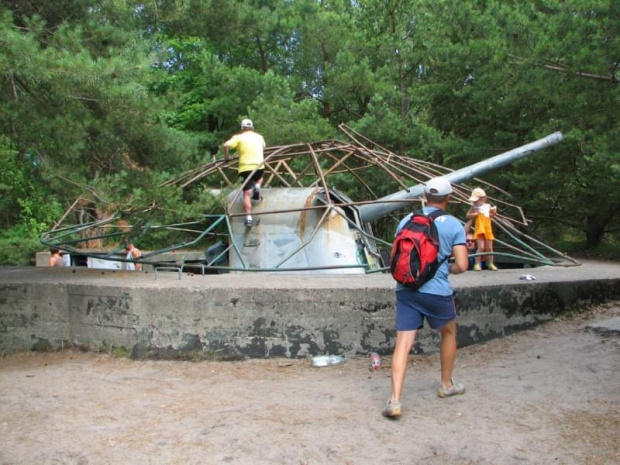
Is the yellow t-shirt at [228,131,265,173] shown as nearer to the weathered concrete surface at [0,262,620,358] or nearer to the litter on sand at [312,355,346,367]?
the weathered concrete surface at [0,262,620,358]

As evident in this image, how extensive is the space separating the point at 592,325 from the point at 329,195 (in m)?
3.59

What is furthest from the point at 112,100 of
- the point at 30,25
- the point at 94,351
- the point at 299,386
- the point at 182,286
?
the point at 299,386

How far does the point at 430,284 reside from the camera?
Result: 3.89 m

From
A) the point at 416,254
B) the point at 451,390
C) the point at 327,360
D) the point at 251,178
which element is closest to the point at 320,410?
the point at 451,390

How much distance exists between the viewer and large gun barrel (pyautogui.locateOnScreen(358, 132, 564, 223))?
9242mm

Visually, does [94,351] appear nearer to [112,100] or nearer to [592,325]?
[112,100]

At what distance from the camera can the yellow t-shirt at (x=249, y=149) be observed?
312 inches

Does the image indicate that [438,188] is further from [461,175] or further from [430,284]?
[461,175]

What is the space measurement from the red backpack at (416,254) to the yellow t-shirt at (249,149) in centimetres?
439

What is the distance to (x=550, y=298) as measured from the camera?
6.23 meters

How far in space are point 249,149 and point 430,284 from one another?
4.61 metres

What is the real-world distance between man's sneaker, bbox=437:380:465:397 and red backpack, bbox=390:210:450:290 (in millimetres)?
856

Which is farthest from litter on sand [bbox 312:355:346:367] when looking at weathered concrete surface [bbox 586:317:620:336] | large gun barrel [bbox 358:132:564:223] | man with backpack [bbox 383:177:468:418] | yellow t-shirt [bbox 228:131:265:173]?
large gun barrel [bbox 358:132:564:223]

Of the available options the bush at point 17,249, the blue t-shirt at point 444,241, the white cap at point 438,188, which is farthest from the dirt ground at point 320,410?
the bush at point 17,249
